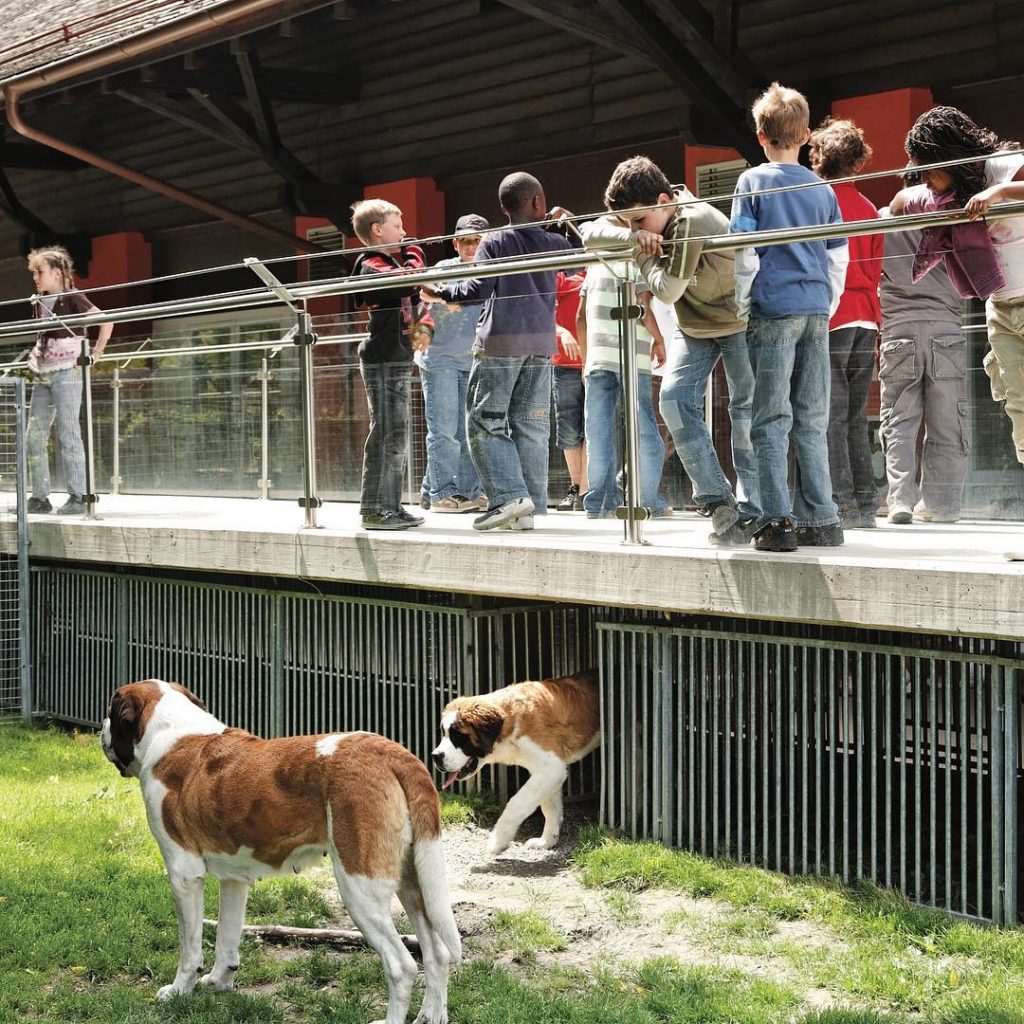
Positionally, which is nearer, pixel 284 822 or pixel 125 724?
pixel 284 822

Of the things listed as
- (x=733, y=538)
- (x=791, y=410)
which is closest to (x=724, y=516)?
(x=733, y=538)

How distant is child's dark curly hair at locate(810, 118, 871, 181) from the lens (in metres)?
7.18

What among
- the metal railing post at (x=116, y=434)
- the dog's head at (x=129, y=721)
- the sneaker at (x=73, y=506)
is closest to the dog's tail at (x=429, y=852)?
the dog's head at (x=129, y=721)

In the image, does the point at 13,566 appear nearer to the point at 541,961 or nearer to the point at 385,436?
the point at 385,436

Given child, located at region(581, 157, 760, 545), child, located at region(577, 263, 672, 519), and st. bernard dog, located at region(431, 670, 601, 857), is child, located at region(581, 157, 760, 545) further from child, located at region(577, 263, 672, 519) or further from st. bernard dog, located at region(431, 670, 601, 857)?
st. bernard dog, located at region(431, 670, 601, 857)

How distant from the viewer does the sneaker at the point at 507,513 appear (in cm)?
784

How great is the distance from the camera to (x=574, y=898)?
6625mm

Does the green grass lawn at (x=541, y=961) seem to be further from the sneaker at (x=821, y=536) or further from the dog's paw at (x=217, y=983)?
the sneaker at (x=821, y=536)

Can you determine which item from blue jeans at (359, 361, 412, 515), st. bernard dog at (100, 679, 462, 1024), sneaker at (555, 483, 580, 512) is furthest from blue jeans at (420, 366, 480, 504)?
st. bernard dog at (100, 679, 462, 1024)

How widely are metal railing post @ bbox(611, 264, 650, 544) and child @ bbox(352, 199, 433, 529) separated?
126 cm

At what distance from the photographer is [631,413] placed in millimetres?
7152

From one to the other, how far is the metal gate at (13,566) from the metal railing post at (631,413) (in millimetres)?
5399

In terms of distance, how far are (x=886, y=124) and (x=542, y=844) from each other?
6.72 m

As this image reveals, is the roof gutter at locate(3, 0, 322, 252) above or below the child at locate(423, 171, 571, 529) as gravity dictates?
above
